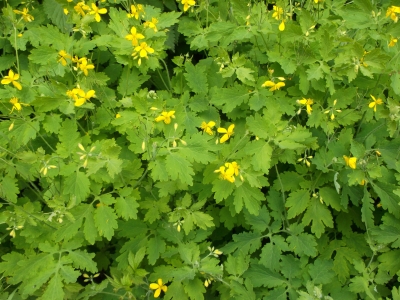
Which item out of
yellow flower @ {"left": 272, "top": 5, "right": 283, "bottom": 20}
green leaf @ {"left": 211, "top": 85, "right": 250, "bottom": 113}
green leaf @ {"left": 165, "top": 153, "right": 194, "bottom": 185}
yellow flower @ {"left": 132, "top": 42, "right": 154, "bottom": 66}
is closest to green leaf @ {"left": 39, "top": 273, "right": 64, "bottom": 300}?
green leaf @ {"left": 165, "top": 153, "right": 194, "bottom": 185}

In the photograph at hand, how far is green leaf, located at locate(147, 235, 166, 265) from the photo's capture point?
235 centimetres

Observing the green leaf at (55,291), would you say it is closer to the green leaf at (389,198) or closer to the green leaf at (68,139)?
the green leaf at (68,139)

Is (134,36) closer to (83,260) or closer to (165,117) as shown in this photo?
(165,117)

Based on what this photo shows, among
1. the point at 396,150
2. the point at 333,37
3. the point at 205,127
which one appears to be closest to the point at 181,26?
the point at 205,127

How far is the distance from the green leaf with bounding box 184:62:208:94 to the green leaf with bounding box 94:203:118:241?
1.03m

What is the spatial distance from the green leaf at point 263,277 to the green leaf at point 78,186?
1116mm

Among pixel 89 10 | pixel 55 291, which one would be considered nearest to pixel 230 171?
pixel 55 291

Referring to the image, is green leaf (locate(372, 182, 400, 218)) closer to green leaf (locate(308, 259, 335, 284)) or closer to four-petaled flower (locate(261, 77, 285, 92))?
green leaf (locate(308, 259, 335, 284))

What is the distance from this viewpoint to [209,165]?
2.27 meters

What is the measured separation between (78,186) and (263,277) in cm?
124

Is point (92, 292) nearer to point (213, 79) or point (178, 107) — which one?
point (178, 107)

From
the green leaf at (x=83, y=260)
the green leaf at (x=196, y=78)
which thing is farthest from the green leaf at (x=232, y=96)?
the green leaf at (x=83, y=260)

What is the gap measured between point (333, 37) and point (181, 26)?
109 centimetres

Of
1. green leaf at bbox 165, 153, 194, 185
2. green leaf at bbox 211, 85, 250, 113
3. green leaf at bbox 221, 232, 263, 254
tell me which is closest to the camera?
green leaf at bbox 165, 153, 194, 185
